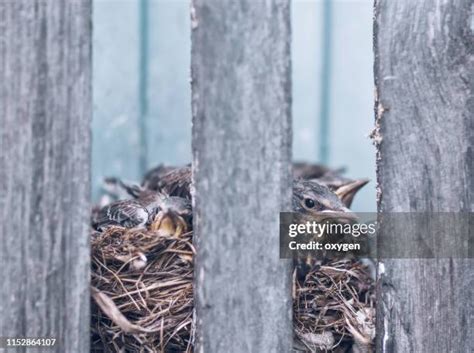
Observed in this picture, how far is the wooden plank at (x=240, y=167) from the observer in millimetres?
1553

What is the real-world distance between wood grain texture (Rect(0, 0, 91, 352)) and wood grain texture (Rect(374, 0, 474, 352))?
2.02 ft

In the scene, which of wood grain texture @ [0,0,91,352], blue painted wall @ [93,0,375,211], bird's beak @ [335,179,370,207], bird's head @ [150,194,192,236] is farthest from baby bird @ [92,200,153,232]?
blue painted wall @ [93,0,375,211]

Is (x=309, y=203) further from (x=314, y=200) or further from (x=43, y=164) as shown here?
(x=43, y=164)

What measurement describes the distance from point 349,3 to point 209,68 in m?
2.00

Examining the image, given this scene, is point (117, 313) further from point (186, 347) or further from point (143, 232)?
point (143, 232)

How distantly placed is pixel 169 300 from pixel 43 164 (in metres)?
0.43

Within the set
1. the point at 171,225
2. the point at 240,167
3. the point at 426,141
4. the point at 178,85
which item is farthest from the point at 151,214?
the point at 178,85

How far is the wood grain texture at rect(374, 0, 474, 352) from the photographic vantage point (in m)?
1.65

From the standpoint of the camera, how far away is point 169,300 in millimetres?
1755

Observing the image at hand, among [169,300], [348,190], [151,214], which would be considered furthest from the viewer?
[348,190]

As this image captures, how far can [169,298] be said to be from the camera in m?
1.76

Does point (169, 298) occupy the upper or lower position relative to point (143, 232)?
lower

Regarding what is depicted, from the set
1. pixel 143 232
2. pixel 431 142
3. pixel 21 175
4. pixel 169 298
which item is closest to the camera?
pixel 21 175

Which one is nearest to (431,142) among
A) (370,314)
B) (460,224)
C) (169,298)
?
(460,224)
